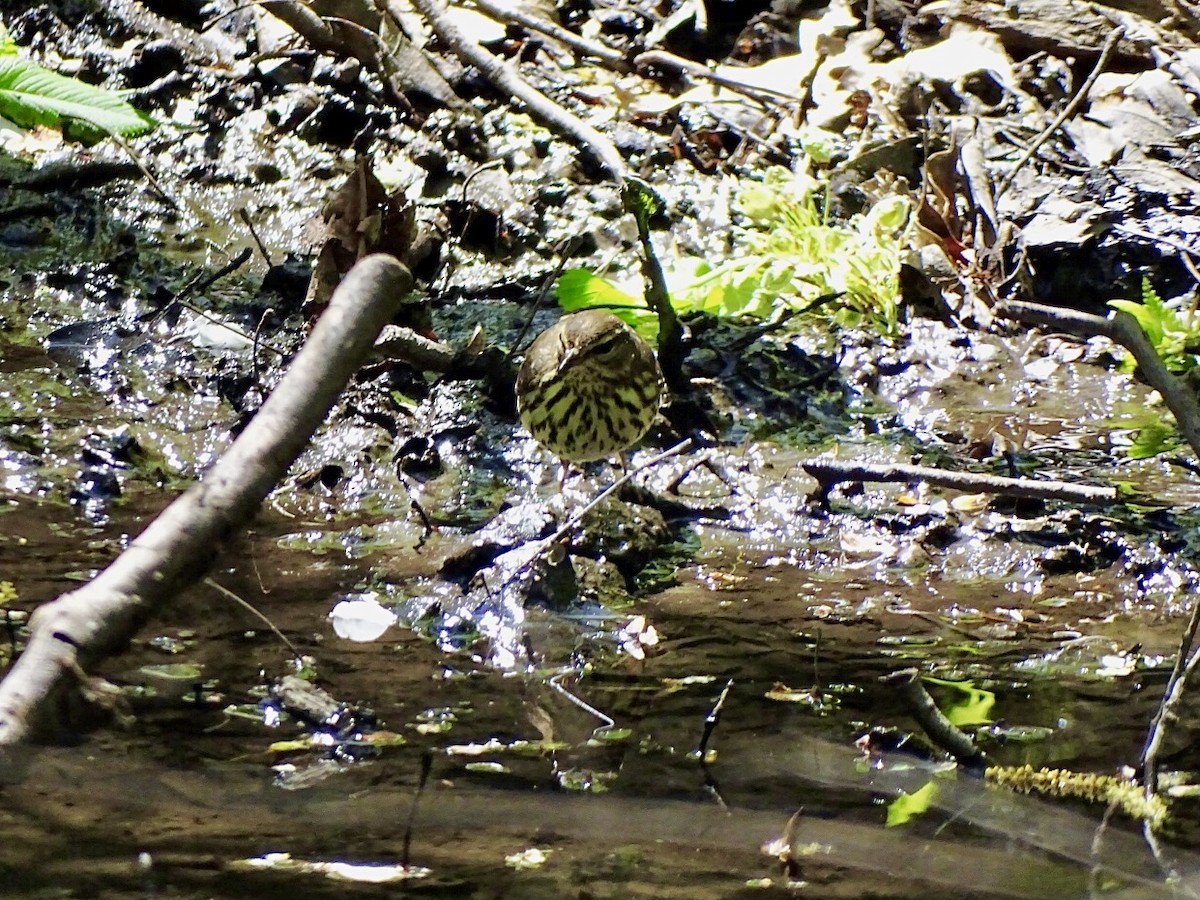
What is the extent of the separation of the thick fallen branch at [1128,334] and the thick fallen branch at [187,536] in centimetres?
119

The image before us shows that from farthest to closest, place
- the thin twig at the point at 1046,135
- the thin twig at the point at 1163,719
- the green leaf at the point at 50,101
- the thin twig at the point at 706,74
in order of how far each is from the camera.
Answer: the thin twig at the point at 706,74
the thin twig at the point at 1046,135
the green leaf at the point at 50,101
the thin twig at the point at 1163,719

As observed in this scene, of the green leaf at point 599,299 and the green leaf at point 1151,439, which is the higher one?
the green leaf at point 1151,439

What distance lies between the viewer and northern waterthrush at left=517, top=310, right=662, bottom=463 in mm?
4551

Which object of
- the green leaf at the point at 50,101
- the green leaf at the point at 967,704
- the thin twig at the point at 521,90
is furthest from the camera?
the thin twig at the point at 521,90

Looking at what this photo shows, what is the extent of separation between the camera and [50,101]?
3582 millimetres

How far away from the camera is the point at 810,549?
4277 millimetres

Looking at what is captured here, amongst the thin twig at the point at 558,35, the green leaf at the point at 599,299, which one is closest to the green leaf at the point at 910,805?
the green leaf at the point at 599,299

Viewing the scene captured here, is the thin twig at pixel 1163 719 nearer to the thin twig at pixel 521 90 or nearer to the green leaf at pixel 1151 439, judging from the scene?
the green leaf at pixel 1151 439

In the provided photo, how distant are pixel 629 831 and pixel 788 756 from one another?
584 millimetres

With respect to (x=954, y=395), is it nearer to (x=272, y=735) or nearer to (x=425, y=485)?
(x=425, y=485)

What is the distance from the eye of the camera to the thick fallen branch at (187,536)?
1553 millimetres

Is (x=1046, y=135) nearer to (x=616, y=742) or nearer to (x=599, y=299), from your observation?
(x=599, y=299)

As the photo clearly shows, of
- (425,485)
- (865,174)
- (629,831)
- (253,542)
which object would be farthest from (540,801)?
(865,174)

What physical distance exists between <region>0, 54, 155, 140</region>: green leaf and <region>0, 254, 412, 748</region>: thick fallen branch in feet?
6.35
